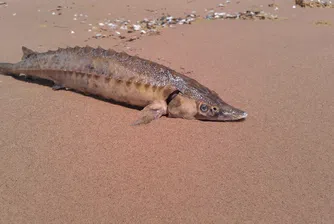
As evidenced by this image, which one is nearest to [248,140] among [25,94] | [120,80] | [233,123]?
[233,123]

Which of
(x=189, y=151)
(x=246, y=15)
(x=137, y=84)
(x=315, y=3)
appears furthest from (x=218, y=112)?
(x=315, y=3)

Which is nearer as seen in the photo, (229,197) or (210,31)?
(229,197)

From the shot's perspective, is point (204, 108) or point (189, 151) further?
point (204, 108)

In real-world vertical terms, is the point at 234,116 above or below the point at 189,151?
above

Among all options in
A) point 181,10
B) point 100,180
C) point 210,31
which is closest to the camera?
point 100,180

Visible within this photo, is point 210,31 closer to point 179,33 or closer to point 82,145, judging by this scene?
point 179,33

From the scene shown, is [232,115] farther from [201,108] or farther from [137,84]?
[137,84]

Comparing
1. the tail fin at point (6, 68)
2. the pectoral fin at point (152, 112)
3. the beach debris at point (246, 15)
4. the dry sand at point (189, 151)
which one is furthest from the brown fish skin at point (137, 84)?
the beach debris at point (246, 15)
